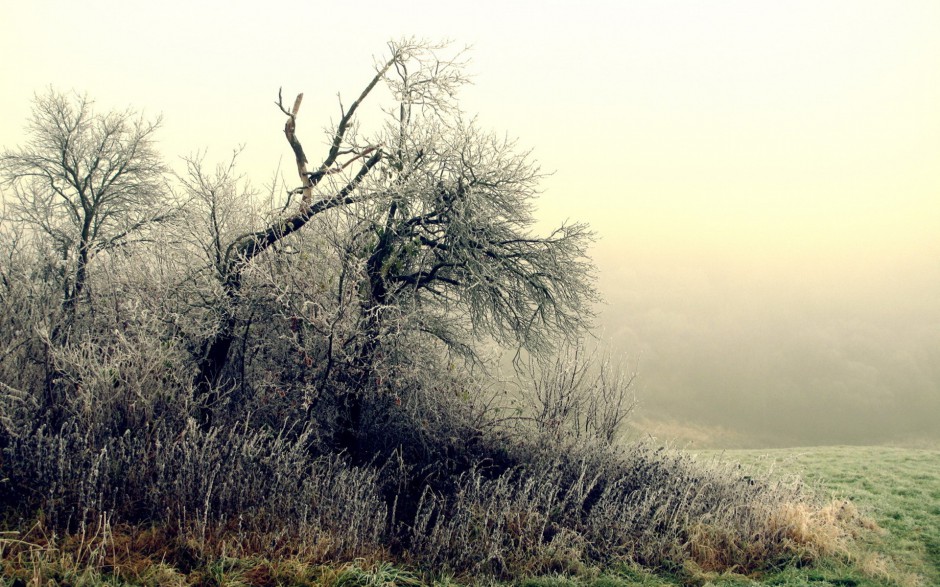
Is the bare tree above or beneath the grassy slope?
above

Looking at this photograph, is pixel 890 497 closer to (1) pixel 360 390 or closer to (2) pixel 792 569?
(2) pixel 792 569

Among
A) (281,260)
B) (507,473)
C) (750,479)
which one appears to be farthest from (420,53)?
(750,479)

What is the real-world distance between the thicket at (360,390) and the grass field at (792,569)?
14.2 inches

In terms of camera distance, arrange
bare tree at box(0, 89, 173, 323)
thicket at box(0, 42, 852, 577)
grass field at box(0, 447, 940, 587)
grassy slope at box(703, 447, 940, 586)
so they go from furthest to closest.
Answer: bare tree at box(0, 89, 173, 323), grassy slope at box(703, 447, 940, 586), thicket at box(0, 42, 852, 577), grass field at box(0, 447, 940, 587)

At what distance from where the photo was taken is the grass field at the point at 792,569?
224 inches

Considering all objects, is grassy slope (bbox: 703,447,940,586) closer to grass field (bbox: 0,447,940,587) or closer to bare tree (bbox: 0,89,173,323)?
grass field (bbox: 0,447,940,587)

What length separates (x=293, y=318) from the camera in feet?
31.1

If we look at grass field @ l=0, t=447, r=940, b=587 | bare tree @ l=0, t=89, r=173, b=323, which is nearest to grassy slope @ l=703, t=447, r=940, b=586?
grass field @ l=0, t=447, r=940, b=587

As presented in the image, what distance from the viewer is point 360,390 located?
33.6ft

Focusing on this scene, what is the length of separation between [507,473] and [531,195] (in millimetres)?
5462

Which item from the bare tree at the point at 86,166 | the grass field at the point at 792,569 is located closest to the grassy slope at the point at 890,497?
the grass field at the point at 792,569

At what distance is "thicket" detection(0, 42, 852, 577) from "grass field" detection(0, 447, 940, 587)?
0.36m

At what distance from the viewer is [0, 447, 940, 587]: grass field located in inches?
224

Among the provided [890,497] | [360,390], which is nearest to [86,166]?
[360,390]
